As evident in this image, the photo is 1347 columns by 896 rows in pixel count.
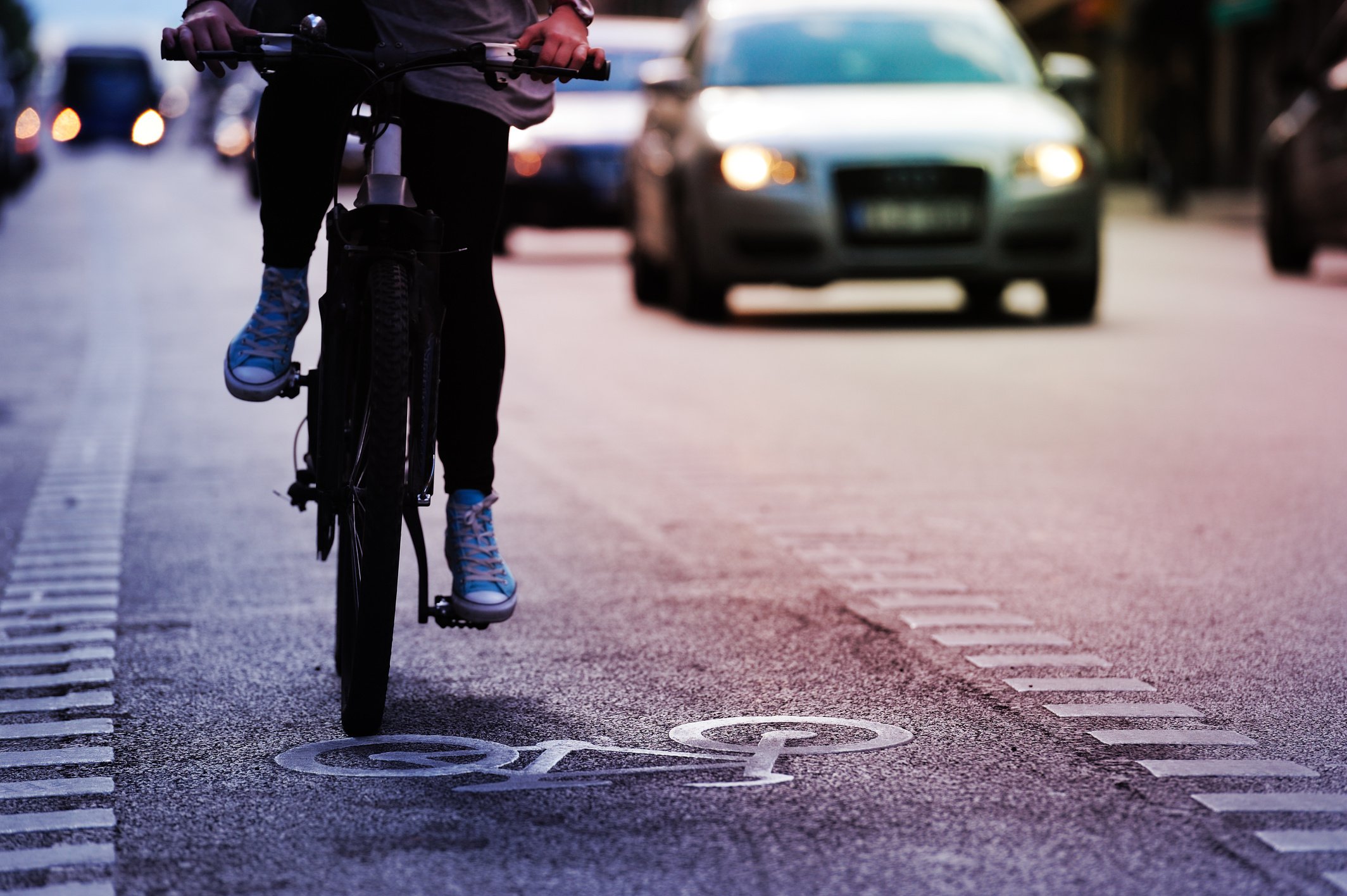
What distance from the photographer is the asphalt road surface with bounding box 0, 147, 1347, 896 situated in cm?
315

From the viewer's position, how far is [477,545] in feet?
13.7

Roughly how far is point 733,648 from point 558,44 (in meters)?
1.30

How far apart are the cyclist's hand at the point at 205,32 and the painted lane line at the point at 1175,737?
69.6 inches

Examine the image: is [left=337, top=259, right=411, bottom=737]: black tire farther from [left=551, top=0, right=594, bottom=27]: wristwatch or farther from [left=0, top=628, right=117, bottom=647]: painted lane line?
[left=0, top=628, right=117, bottom=647]: painted lane line

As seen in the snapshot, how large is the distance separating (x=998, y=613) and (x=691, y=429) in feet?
12.0

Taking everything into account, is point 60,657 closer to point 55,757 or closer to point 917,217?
point 55,757

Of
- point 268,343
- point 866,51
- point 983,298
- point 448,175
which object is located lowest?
point 983,298

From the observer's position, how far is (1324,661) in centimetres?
446

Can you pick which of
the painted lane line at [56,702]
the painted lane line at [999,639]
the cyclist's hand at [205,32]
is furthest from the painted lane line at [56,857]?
the painted lane line at [999,639]

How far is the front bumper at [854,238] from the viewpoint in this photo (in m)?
12.6

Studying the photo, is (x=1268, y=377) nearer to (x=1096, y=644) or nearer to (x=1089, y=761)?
(x=1096, y=644)

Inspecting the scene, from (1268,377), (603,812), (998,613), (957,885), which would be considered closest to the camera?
(957,885)

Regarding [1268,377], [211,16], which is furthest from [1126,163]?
[211,16]

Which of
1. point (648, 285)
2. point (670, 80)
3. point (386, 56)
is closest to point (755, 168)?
point (670, 80)
